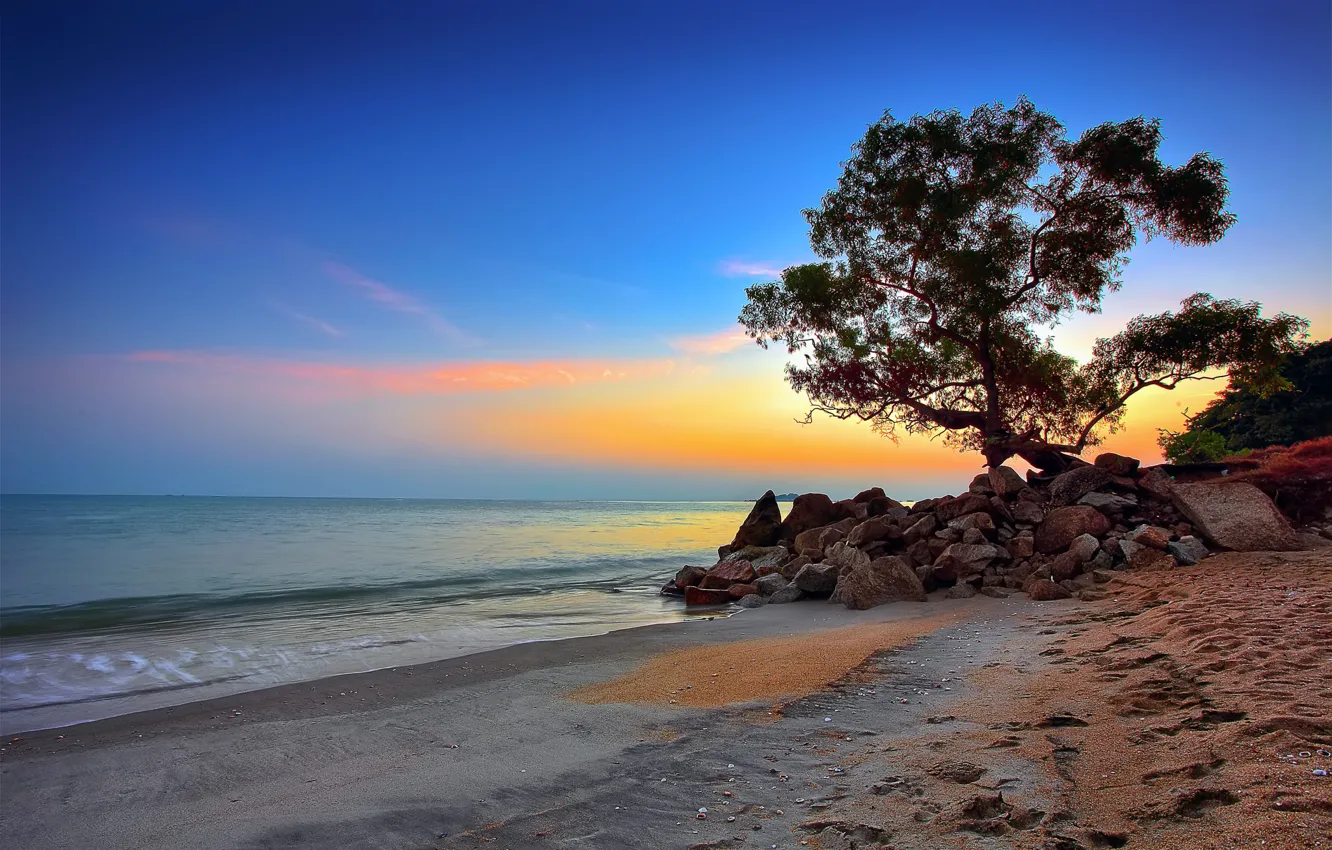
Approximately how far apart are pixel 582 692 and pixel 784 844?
148 inches

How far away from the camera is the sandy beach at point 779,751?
133 inches

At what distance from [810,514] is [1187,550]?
910 centimetres

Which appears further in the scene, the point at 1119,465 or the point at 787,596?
the point at 1119,465

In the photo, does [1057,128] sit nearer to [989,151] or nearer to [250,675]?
[989,151]

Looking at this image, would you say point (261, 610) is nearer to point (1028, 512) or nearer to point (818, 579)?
point (818, 579)

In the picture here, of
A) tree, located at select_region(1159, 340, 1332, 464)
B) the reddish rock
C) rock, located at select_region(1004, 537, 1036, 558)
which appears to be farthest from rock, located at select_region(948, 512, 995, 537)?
tree, located at select_region(1159, 340, 1332, 464)

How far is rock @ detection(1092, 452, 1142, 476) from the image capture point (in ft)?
48.0

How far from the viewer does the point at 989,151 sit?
16.6 meters

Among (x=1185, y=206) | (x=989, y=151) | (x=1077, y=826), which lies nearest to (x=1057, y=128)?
(x=989, y=151)

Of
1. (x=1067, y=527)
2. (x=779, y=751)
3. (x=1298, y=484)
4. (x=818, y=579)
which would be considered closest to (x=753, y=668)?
(x=779, y=751)

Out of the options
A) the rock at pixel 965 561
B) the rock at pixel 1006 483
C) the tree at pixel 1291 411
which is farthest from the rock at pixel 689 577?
the tree at pixel 1291 411

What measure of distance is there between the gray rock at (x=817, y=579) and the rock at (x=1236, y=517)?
6196mm

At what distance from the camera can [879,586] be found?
38.0 feet

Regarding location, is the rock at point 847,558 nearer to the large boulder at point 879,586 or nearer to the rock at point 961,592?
the large boulder at point 879,586
